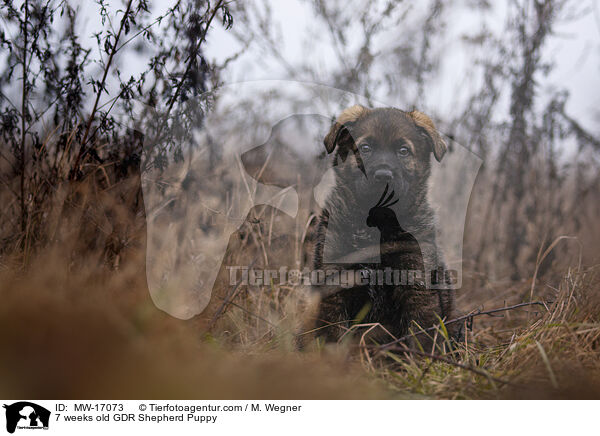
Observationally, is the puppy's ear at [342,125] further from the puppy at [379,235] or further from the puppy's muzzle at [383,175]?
the puppy's muzzle at [383,175]

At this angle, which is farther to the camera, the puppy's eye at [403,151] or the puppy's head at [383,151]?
the puppy's eye at [403,151]

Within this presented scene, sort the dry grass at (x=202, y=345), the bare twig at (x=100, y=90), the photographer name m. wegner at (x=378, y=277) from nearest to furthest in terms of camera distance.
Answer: the dry grass at (x=202, y=345)
the bare twig at (x=100, y=90)
the photographer name m. wegner at (x=378, y=277)

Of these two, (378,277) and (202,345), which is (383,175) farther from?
(202,345)

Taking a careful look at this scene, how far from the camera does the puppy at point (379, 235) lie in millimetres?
2287

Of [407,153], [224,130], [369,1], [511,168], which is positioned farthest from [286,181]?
[511,168]

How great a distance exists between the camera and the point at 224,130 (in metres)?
2.22

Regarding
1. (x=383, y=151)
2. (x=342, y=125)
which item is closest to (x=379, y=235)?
(x=383, y=151)
